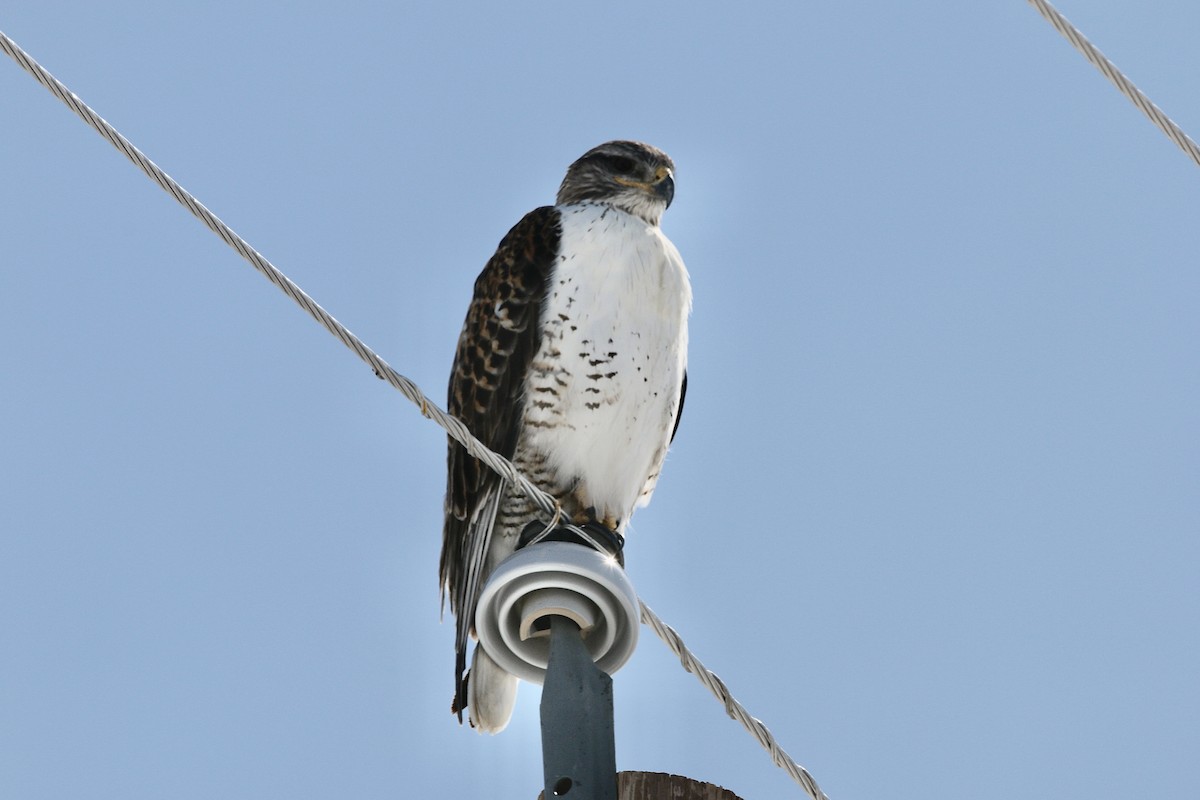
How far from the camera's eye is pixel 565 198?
22.4 ft

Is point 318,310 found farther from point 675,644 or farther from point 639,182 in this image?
point 639,182

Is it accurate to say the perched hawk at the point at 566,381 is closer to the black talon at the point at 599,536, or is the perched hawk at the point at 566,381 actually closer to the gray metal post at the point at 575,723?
the black talon at the point at 599,536

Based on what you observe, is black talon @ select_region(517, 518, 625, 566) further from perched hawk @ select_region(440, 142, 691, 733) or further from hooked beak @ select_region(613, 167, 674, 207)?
hooked beak @ select_region(613, 167, 674, 207)

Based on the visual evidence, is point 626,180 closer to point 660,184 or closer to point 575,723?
point 660,184

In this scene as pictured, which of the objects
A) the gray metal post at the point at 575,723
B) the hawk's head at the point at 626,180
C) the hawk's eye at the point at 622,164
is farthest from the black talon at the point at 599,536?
the hawk's eye at the point at 622,164

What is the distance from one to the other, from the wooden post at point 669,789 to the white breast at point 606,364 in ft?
8.21

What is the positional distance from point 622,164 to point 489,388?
128cm

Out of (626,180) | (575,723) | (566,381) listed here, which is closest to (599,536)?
(566,381)

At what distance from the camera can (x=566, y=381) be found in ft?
18.9

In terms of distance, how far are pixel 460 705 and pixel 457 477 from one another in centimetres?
→ 98

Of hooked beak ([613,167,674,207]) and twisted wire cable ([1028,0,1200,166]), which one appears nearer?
twisted wire cable ([1028,0,1200,166])

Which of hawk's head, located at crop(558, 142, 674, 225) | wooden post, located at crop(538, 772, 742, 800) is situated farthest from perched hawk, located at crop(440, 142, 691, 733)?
wooden post, located at crop(538, 772, 742, 800)

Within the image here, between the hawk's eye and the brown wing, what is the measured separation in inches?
23.3

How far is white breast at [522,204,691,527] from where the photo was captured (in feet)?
18.9
